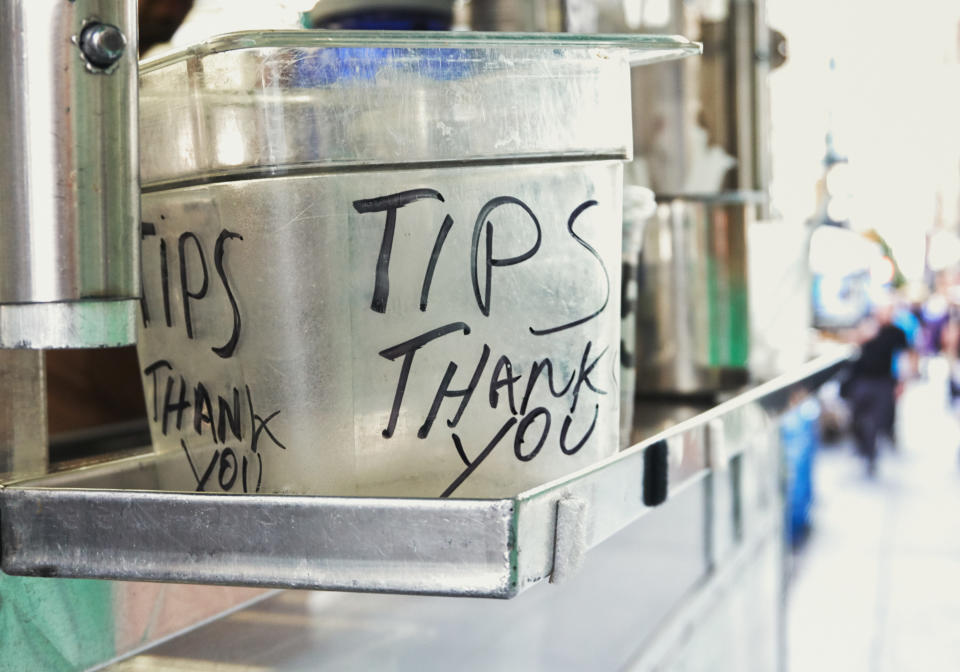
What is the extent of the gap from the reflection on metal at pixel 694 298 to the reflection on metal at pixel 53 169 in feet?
2.13

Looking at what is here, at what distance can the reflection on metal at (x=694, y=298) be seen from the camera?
945mm

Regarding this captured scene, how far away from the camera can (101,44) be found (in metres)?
0.37

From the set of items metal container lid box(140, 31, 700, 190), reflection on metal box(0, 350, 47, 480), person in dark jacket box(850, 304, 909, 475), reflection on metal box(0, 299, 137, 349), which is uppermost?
metal container lid box(140, 31, 700, 190)

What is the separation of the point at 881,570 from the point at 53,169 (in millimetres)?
5052

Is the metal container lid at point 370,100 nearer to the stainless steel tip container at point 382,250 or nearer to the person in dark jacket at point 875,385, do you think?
the stainless steel tip container at point 382,250

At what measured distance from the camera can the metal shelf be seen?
0.38 metres

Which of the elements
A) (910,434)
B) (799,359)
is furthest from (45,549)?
(910,434)

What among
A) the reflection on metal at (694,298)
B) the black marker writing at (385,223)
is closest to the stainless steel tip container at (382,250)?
the black marker writing at (385,223)

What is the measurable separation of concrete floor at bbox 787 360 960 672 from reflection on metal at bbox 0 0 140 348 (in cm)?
329

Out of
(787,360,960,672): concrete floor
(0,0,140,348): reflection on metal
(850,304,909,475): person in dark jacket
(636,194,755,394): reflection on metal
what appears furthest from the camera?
(850,304,909,475): person in dark jacket

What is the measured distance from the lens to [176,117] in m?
0.45

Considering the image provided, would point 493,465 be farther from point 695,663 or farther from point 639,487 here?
point 695,663

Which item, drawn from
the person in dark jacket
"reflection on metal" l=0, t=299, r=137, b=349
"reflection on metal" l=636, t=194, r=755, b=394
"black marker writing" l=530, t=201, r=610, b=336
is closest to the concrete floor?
the person in dark jacket

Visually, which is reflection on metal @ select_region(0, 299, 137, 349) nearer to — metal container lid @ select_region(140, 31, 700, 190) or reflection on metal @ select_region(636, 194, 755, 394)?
metal container lid @ select_region(140, 31, 700, 190)
